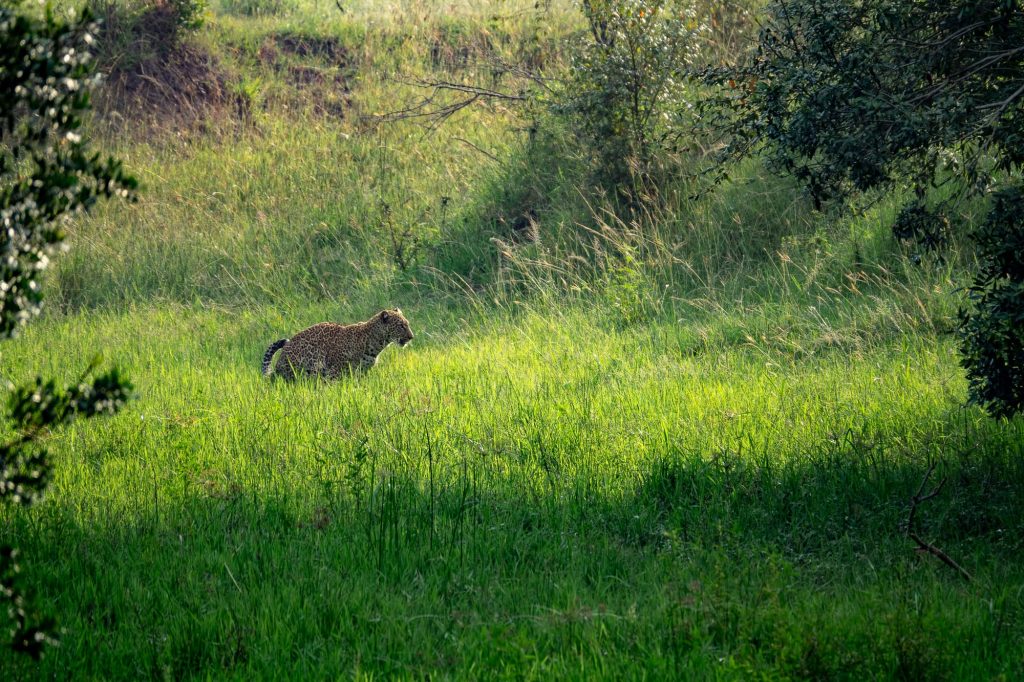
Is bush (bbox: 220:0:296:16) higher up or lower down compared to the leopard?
higher up

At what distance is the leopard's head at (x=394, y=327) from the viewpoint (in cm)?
935

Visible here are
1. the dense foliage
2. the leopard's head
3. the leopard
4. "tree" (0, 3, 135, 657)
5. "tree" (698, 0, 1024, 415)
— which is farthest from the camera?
the leopard's head

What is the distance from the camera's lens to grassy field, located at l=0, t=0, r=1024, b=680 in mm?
4457

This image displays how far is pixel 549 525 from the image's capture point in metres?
5.66

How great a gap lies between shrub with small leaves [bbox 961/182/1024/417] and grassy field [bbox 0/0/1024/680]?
1.81 feet

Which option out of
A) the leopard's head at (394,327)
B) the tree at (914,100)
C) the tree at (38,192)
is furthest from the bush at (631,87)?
the tree at (38,192)

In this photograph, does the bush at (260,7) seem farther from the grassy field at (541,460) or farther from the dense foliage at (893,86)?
the dense foliage at (893,86)

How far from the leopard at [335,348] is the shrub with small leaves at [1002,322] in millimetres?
5124

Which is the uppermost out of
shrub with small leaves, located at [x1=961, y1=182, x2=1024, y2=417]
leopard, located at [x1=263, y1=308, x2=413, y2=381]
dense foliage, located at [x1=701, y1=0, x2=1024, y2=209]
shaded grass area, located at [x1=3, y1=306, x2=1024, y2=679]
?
dense foliage, located at [x1=701, y1=0, x2=1024, y2=209]

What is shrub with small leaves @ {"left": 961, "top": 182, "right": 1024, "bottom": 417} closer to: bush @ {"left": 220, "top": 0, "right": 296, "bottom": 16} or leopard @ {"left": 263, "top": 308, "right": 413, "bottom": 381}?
leopard @ {"left": 263, "top": 308, "right": 413, "bottom": 381}

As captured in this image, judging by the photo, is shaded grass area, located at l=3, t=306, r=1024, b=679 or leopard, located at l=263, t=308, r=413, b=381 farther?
leopard, located at l=263, t=308, r=413, b=381

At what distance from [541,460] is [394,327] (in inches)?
131

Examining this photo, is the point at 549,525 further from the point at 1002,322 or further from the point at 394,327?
the point at 394,327

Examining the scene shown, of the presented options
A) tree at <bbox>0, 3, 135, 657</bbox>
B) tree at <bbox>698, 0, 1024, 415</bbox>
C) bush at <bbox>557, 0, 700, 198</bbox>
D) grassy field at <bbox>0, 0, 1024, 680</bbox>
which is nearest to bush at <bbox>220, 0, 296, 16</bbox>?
grassy field at <bbox>0, 0, 1024, 680</bbox>
